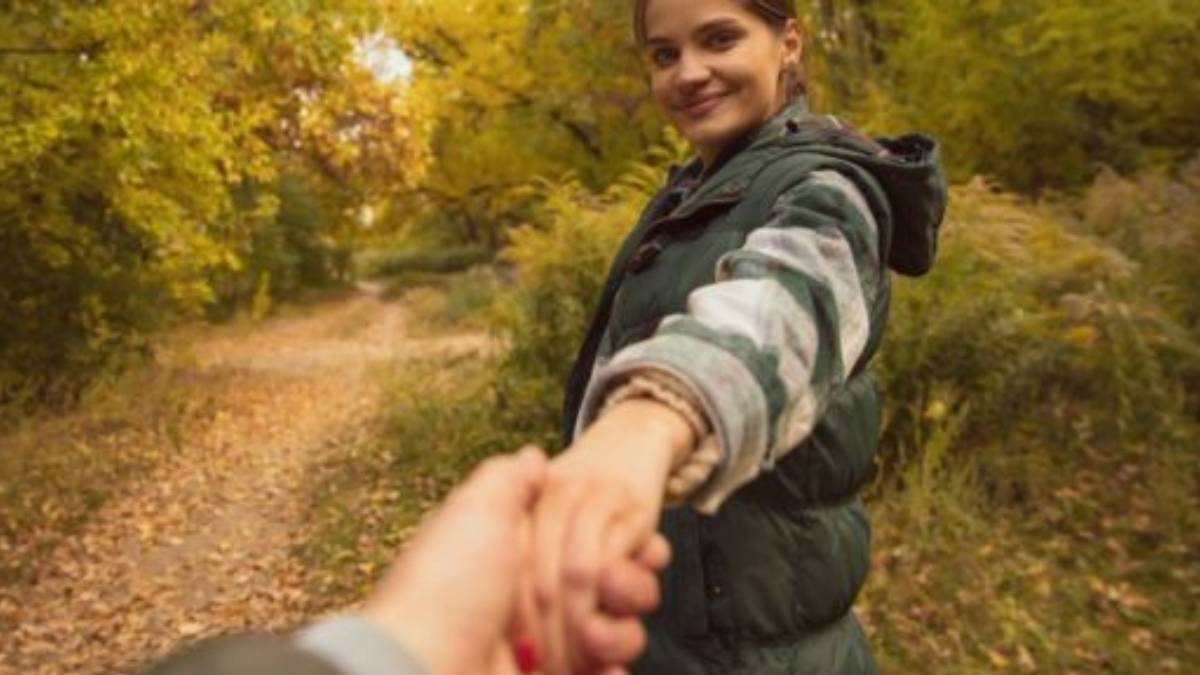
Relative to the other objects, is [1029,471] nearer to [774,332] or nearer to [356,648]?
[774,332]

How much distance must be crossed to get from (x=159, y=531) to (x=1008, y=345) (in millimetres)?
5781

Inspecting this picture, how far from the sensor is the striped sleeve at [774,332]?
3.14 ft

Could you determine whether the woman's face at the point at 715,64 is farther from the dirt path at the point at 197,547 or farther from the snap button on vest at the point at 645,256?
the dirt path at the point at 197,547

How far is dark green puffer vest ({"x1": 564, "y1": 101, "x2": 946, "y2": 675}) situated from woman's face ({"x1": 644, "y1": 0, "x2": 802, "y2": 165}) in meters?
0.13

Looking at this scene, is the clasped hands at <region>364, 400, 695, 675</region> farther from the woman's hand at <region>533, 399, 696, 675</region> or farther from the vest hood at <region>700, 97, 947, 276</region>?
the vest hood at <region>700, 97, 947, 276</region>

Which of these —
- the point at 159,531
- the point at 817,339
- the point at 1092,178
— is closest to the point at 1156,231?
the point at 1092,178

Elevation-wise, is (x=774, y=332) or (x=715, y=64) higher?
(x=715, y=64)

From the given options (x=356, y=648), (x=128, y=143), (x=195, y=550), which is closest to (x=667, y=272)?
(x=356, y=648)

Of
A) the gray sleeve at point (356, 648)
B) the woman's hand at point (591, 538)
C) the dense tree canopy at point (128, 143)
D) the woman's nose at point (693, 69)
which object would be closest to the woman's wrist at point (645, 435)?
the woman's hand at point (591, 538)

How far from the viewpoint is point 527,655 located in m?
0.78

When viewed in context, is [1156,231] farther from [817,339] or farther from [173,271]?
[173,271]

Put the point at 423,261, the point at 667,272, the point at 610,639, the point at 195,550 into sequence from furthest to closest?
the point at 423,261, the point at 195,550, the point at 667,272, the point at 610,639

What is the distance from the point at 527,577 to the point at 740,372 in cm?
31

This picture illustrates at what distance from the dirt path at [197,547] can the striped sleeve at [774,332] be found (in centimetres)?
472
